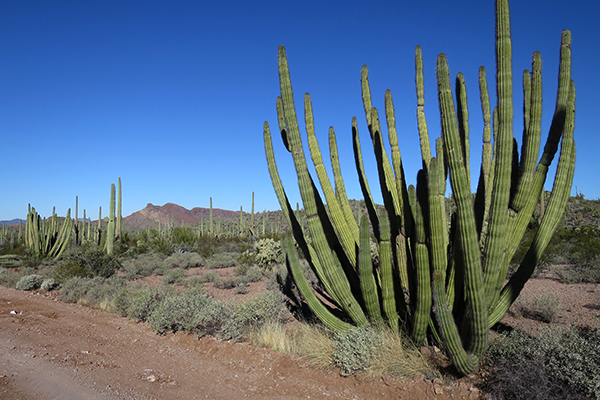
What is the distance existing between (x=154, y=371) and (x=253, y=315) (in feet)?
7.78

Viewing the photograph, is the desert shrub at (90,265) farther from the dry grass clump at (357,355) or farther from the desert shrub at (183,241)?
the dry grass clump at (357,355)

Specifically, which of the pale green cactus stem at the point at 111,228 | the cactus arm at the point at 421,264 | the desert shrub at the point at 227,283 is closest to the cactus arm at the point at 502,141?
the cactus arm at the point at 421,264

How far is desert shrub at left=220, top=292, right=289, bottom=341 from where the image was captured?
710cm

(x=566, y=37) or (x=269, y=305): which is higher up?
(x=566, y=37)

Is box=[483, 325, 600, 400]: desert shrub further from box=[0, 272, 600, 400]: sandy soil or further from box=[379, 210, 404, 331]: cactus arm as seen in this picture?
box=[379, 210, 404, 331]: cactus arm

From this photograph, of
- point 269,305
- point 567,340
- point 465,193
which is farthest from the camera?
point 269,305

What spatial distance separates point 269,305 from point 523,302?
576cm

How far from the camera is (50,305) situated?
10.6 meters

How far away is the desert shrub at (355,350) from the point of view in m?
5.21

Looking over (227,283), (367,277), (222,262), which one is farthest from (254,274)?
(367,277)

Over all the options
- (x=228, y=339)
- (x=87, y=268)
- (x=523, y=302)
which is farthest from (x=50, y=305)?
(x=523, y=302)

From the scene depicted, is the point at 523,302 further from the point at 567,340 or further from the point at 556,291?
the point at 567,340

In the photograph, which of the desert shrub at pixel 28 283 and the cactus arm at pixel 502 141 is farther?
the desert shrub at pixel 28 283

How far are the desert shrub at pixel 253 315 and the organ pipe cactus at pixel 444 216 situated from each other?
1.52 meters
